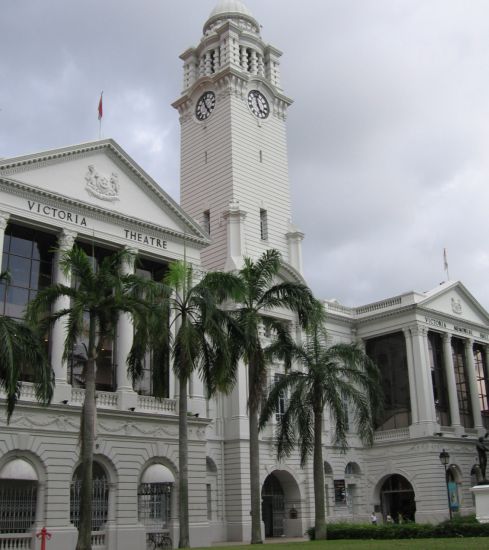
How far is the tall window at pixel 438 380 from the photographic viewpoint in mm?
55344

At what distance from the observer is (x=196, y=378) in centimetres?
4059

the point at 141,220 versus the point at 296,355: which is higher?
the point at 141,220

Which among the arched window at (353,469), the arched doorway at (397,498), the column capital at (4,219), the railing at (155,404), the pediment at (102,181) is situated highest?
the pediment at (102,181)

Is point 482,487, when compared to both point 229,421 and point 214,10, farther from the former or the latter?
point 214,10

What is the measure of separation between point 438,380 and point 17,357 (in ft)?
127

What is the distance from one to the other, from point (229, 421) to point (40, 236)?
16655 millimetres

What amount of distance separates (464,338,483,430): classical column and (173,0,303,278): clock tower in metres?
16.6

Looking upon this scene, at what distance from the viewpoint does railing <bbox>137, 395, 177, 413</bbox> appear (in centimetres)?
3725

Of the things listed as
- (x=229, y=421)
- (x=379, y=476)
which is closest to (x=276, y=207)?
(x=229, y=421)

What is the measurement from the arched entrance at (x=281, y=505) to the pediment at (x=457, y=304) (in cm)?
1688

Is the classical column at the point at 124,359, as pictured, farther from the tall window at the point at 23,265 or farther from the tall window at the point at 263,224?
the tall window at the point at 263,224

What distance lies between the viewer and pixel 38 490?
32375mm

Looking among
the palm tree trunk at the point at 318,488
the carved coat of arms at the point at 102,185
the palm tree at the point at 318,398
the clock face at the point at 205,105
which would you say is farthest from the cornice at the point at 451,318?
the carved coat of arms at the point at 102,185

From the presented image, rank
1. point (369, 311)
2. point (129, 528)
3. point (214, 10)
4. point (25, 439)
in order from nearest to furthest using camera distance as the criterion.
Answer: point (25, 439)
point (129, 528)
point (369, 311)
point (214, 10)
